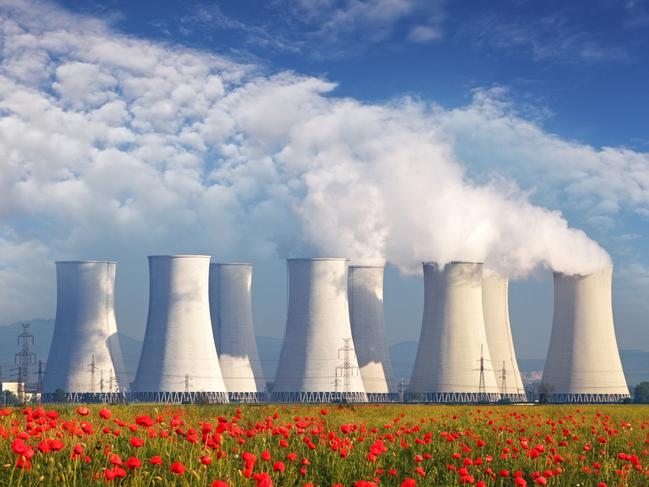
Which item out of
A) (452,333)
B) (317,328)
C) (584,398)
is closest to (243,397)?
(317,328)

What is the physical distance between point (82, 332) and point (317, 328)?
13139 millimetres

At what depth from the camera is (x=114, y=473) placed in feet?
Result: 13.3

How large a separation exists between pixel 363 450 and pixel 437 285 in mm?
39436

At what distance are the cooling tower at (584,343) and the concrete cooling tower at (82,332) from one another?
24390mm

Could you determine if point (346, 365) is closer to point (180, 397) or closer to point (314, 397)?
point (314, 397)

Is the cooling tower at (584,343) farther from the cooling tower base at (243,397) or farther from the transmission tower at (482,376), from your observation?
the cooling tower base at (243,397)

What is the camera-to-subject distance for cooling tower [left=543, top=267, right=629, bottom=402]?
45188mm

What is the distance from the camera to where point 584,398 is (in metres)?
48.3

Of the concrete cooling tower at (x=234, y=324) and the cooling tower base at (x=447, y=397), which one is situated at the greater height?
the concrete cooling tower at (x=234, y=324)

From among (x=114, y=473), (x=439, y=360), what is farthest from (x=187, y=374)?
(x=114, y=473)

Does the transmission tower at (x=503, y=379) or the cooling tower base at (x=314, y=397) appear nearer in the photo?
the cooling tower base at (x=314, y=397)

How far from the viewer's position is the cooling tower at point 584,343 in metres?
45.2

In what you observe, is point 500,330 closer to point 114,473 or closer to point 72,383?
point 72,383

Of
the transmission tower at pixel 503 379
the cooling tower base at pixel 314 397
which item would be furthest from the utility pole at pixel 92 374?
the transmission tower at pixel 503 379
